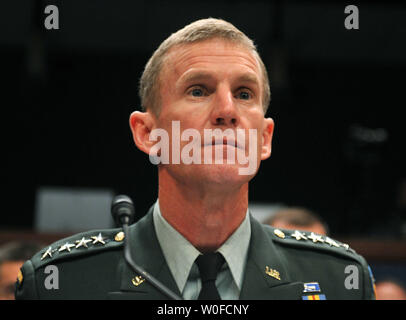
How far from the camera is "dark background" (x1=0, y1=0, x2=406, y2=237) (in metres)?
6.17

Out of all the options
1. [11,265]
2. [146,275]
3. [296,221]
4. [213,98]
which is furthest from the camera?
[296,221]

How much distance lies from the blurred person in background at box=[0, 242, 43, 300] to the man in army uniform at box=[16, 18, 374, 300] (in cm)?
85

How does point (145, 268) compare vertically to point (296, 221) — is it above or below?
above

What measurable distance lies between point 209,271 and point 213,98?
14.6 inches

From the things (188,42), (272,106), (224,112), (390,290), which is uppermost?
(188,42)

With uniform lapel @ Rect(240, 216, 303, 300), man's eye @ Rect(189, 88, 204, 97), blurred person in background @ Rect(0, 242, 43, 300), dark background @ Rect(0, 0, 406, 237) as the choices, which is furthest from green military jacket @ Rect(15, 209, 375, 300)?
dark background @ Rect(0, 0, 406, 237)

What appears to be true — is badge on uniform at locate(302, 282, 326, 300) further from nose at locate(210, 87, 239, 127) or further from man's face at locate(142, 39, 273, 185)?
nose at locate(210, 87, 239, 127)

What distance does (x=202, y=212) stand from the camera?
4.28 ft

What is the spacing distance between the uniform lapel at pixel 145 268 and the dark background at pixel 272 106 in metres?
4.41

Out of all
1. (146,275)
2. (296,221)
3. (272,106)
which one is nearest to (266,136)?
(146,275)

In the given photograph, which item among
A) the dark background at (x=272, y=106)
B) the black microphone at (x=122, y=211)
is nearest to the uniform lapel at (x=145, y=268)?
the black microphone at (x=122, y=211)

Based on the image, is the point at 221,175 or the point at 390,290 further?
the point at 390,290

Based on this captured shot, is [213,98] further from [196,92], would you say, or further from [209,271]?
[209,271]
